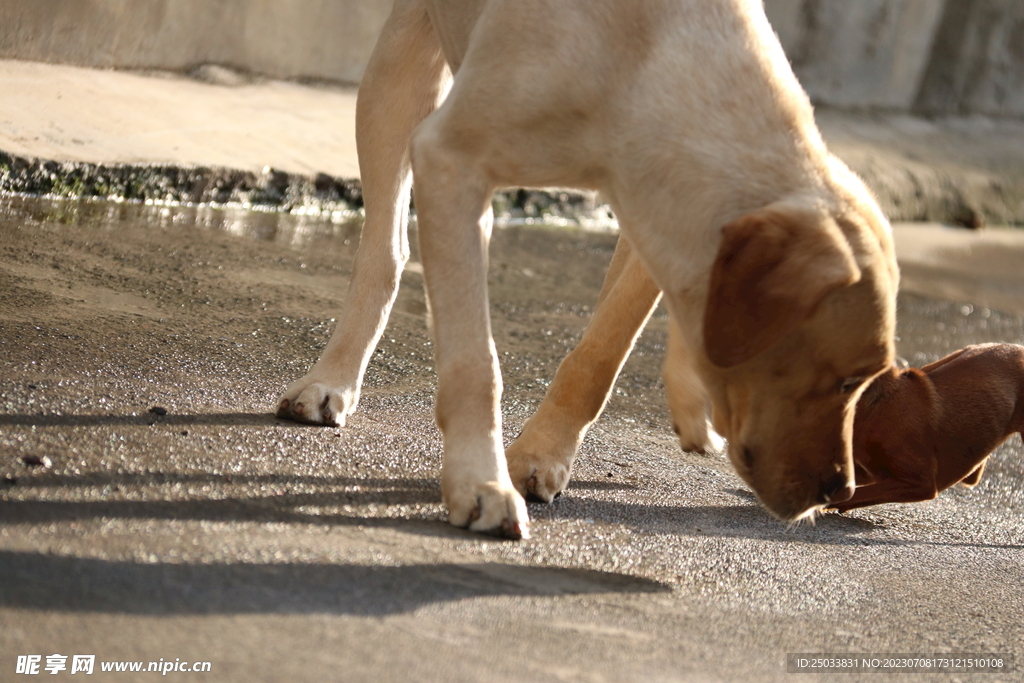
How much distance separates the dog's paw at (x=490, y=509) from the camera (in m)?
2.62

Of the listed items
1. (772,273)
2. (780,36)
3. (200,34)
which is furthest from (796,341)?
(780,36)

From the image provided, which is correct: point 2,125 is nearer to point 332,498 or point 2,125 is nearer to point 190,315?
point 190,315

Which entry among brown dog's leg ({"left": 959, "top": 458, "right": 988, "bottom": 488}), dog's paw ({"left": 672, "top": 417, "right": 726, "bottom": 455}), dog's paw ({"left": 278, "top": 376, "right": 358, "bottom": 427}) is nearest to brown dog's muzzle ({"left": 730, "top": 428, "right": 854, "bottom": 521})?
dog's paw ({"left": 672, "top": 417, "right": 726, "bottom": 455})

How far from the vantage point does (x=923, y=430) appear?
3.32 m

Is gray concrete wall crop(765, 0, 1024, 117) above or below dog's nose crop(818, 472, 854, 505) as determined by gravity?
above

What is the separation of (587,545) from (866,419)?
109 cm

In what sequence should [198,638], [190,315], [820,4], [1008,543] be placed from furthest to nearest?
[820,4]
[190,315]
[1008,543]
[198,638]

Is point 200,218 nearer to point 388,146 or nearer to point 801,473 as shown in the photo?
point 388,146

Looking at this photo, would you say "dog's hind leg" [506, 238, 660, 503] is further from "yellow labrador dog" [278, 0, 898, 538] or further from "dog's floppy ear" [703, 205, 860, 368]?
"dog's floppy ear" [703, 205, 860, 368]

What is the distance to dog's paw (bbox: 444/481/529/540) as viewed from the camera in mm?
2619

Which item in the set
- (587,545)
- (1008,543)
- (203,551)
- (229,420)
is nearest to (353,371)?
(229,420)

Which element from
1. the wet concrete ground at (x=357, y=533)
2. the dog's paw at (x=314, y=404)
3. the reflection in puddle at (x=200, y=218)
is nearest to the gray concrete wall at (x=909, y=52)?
the reflection in puddle at (x=200, y=218)

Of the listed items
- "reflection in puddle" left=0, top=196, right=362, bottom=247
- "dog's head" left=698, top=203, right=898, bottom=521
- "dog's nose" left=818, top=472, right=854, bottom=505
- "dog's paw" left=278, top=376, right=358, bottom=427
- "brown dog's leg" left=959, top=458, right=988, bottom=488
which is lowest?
"reflection in puddle" left=0, top=196, right=362, bottom=247

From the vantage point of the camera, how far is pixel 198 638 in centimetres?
182
